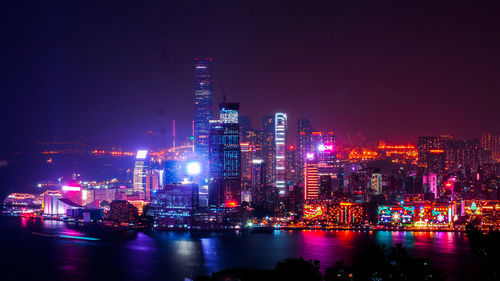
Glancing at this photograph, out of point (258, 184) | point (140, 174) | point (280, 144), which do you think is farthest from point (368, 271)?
point (280, 144)

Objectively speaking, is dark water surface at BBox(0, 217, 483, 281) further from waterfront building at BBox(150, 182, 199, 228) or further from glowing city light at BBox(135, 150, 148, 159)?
glowing city light at BBox(135, 150, 148, 159)

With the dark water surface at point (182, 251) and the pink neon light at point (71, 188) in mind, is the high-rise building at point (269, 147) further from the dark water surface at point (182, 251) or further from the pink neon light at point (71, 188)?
the dark water surface at point (182, 251)

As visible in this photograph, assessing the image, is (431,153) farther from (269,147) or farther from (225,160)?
(225,160)

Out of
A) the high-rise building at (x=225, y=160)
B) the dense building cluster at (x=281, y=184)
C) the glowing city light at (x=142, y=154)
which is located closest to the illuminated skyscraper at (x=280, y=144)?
the dense building cluster at (x=281, y=184)

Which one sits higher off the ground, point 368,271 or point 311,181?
point 311,181

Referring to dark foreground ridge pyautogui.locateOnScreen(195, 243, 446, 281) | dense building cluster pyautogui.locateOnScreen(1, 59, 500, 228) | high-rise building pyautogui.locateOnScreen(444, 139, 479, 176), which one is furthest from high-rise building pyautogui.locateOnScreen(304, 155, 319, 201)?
dark foreground ridge pyautogui.locateOnScreen(195, 243, 446, 281)
